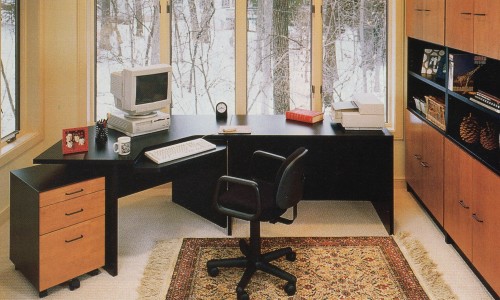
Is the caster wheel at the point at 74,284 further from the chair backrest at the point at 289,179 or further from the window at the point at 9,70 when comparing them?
the window at the point at 9,70

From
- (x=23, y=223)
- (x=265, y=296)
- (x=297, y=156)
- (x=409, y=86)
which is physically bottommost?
(x=265, y=296)

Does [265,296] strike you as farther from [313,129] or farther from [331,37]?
[331,37]

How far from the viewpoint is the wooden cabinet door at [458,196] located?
407 cm

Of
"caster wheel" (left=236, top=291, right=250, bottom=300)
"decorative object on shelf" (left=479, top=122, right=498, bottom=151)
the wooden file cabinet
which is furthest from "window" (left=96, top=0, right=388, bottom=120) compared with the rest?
"caster wheel" (left=236, top=291, right=250, bottom=300)

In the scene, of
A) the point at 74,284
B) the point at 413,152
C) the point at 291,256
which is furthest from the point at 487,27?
the point at 74,284

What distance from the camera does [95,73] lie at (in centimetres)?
581

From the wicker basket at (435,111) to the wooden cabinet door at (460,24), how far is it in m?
0.56

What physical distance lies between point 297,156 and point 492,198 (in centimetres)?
115

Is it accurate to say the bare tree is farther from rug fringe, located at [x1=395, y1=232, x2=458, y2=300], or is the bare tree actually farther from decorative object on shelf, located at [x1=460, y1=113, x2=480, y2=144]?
decorative object on shelf, located at [x1=460, y1=113, x2=480, y2=144]

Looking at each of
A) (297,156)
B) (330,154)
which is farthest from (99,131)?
(330,154)

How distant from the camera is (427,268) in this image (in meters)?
4.13

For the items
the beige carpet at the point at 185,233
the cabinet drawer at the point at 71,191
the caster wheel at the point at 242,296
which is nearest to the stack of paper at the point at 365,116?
the beige carpet at the point at 185,233

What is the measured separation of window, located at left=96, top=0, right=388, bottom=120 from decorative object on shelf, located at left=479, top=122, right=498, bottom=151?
1.85 m

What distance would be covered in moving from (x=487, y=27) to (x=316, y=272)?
1.82 metres
